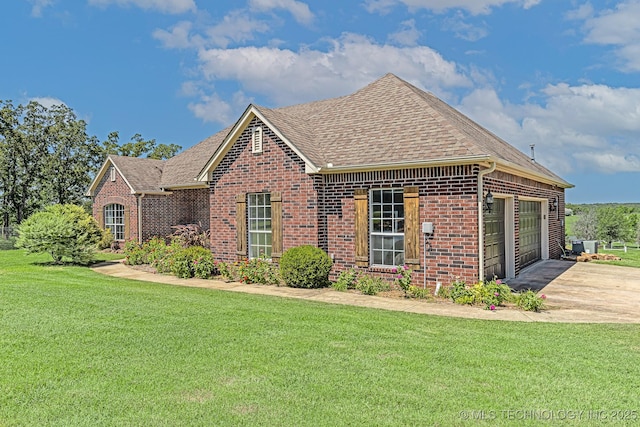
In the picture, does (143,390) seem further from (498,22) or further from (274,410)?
(498,22)

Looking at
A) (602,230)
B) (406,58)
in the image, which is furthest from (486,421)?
(602,230)

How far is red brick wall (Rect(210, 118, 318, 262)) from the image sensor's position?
11703 mm

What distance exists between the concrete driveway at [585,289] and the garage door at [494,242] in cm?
61

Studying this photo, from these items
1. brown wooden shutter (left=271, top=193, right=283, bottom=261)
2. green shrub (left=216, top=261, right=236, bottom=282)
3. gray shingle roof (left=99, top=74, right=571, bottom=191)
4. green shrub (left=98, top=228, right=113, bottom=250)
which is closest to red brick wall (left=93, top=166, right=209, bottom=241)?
green shrub (left=98, top=228, right=113, bottom=250)

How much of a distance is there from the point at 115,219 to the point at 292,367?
2006 centimetres

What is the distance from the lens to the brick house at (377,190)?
9773 millimetres

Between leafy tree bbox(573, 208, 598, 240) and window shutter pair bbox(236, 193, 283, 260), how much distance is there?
1248 inches

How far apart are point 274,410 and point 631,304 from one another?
333 inches

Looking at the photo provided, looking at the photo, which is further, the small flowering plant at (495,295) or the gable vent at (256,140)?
the gable vent at (256,140)

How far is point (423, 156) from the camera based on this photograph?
10.0 meters

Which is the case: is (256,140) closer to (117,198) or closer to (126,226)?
(126,226)

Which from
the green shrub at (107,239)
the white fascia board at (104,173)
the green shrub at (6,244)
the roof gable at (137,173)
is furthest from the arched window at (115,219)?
the green shrub at (6,244)

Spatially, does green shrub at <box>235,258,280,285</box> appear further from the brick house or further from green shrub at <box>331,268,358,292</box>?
green shrub at <box>331,268,358,292</box>

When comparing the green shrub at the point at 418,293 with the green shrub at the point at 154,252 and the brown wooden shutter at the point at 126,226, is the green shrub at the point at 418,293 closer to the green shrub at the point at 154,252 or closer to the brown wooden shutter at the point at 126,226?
the green shrub at the point at 154,252
